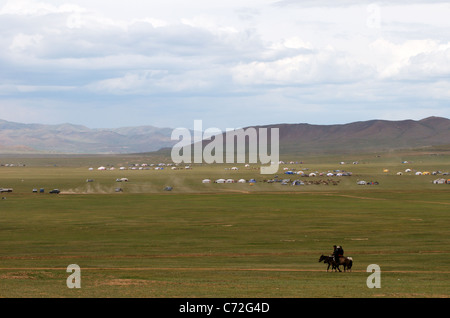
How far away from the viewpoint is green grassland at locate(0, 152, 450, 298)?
87.7 feet

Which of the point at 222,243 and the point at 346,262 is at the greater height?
the point at 346,262

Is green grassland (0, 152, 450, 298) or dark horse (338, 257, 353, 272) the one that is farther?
dark horse (338, 257, 353, 272)

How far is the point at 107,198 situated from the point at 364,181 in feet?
195

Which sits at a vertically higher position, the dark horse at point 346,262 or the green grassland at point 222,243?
the dark horse at point 346,262

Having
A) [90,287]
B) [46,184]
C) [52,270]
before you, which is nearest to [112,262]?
[52,270]

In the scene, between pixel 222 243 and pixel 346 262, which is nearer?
pixel 346 262

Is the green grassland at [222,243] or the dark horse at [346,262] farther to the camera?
the dark horse at [346,262]

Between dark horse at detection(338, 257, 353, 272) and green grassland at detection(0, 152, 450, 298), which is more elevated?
dark horse at detection(338, 257, 353, 272)

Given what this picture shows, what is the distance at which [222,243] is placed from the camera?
4884 centimetres

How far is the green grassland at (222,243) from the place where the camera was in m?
26.7

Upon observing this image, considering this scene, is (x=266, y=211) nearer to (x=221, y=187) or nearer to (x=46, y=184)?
(x=221, y=187)

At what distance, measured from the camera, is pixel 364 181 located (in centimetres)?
13288
